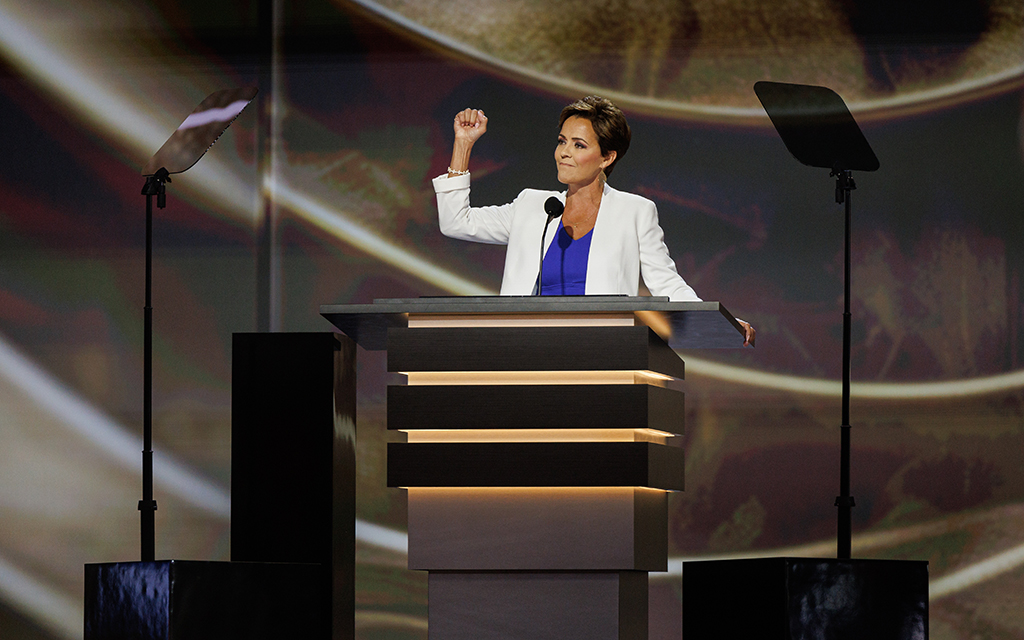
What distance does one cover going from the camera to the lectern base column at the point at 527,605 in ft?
9.20

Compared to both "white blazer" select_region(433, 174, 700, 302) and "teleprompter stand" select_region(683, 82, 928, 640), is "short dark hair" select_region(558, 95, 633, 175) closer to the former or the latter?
"white blazer" select_region(433, 174, 700, 302)

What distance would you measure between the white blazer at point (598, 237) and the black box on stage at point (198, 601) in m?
0.92

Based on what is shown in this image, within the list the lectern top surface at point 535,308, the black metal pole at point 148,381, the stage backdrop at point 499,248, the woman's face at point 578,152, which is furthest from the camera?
the stage backdrop at point 499,248

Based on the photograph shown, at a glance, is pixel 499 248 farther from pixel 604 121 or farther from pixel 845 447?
pixel 604 121

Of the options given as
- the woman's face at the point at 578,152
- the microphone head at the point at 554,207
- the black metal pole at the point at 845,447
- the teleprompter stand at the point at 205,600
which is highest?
the woman's face at the point at 578,152

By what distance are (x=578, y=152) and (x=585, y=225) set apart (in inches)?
7.5

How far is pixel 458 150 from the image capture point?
3418 millimetres

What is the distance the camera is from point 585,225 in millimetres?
3365

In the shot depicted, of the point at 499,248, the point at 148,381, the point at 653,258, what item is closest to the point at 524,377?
the point at 653,258

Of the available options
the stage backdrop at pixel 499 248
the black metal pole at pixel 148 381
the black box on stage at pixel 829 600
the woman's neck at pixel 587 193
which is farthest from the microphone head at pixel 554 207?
the stage backdrop at pixel 499 248

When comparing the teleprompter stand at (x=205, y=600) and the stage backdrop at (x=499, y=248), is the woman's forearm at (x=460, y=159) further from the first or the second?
the stage backdrop at (x=499, y=248)

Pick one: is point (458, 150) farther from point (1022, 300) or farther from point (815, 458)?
point (1022, 300)

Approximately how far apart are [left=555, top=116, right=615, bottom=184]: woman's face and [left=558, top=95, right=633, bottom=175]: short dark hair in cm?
1

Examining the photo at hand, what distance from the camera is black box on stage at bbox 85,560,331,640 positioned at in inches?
117
